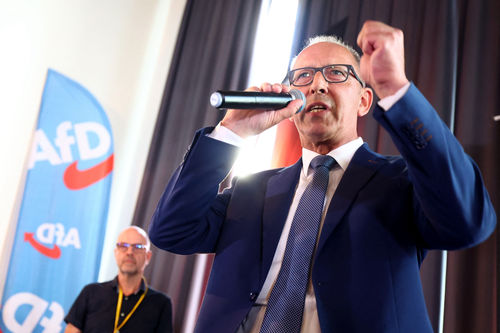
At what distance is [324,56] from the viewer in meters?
1.51

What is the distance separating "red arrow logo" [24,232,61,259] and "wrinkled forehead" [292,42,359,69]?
3.42 meters

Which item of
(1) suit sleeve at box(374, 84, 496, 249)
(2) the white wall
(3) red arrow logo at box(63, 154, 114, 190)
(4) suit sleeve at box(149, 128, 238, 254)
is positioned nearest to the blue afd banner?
(3) red arrow logo at box(63, 154, 114, 190)

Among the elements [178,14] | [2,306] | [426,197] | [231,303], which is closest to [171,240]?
[231,303]

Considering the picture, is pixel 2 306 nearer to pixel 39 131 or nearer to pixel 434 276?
pixel 39 131

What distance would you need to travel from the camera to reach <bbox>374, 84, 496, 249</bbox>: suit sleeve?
36.7 inches

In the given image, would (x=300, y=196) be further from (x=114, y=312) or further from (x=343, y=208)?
(x=114, y=312)

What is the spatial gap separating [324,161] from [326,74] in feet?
1.08

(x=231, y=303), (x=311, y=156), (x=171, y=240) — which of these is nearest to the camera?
(x=231, y=303)

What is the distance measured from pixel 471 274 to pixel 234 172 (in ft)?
7.25

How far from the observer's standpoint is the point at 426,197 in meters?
0.96

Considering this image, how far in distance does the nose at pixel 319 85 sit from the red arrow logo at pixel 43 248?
3.52 m

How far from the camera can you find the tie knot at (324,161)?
50.5 inches

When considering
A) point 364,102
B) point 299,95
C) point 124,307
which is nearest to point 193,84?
Answer: point 124,307

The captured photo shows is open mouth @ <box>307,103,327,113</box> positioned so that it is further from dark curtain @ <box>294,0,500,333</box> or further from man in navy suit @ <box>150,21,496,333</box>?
dark curtain @ <box>294,0,500,333</box>
